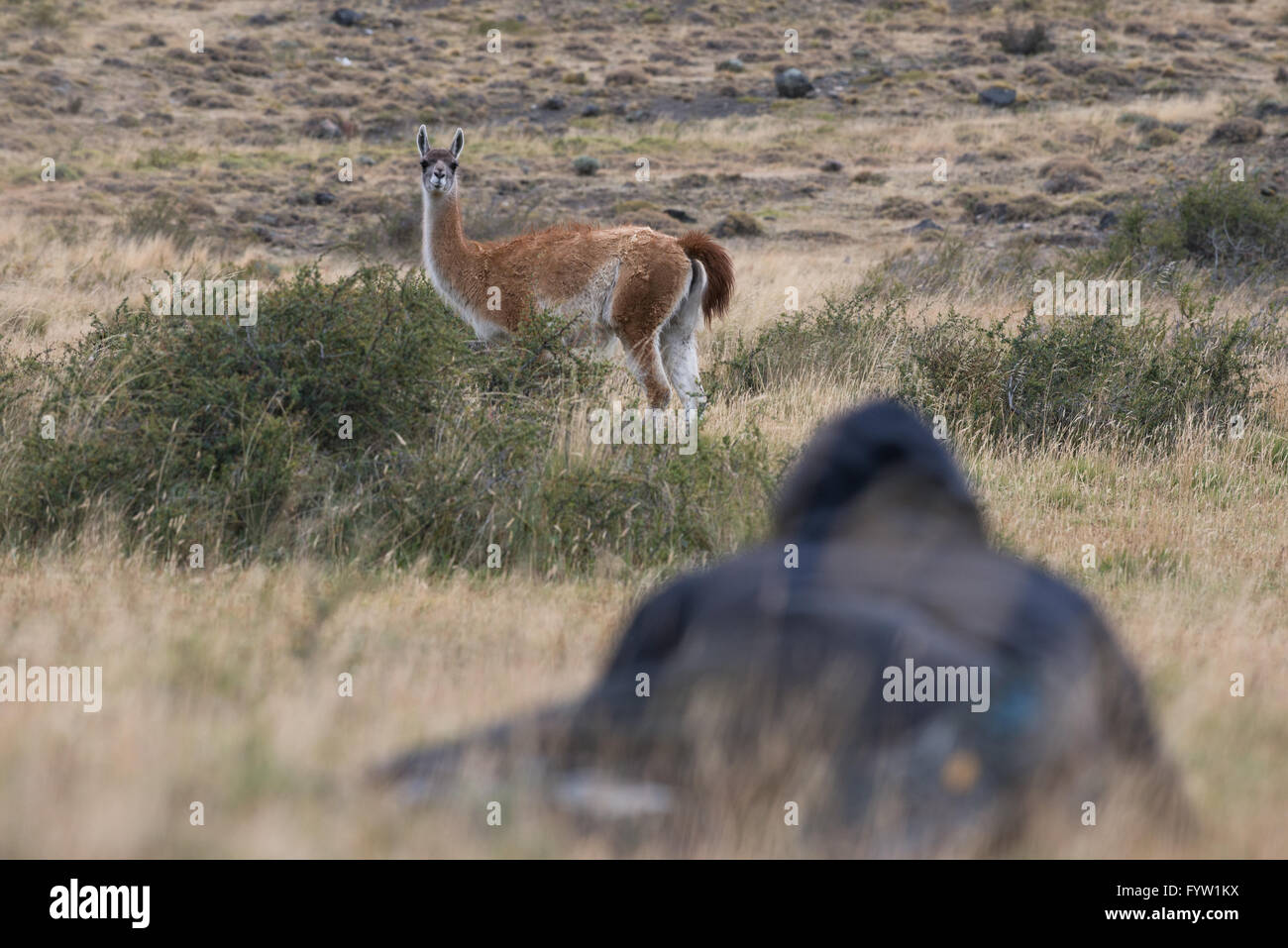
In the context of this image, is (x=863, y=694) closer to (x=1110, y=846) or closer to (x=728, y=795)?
(x=728, y=795)

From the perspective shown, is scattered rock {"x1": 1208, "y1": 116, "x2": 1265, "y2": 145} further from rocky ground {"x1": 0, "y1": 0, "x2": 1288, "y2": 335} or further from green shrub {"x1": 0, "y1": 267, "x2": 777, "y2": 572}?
green shrub {"x1": 0, "y1": 267, "x2": 777, "y2": 572}

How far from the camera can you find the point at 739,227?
25328 millimetres

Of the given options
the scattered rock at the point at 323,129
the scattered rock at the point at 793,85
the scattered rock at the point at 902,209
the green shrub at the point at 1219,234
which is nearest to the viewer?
the green shrub at the point at 1219,234

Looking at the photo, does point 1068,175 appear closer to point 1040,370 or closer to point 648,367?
point 1040,370

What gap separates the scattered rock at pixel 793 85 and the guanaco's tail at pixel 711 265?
1518 inches

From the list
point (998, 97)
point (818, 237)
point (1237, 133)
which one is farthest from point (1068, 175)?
point (998, 97)

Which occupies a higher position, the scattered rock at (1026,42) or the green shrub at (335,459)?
the scattered rock at (1026,42)

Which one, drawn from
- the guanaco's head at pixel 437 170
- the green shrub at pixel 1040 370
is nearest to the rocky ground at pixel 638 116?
the guanaco's head at pixel 437 170

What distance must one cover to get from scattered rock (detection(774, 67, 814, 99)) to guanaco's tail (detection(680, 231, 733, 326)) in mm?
38549

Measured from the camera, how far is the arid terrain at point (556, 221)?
3434 millimetres

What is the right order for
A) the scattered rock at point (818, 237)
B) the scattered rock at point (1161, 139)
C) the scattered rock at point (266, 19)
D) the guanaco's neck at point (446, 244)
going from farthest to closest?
the scattered rock at point (266, 19)
the scattered rock at point (1161, 139)
the scattered rock at point (818, 237)
the guanaco's neck at point (446, 244)

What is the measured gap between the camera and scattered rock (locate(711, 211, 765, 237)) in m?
25.3

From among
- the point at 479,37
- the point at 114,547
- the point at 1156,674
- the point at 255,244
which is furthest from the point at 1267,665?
the point at 479,37

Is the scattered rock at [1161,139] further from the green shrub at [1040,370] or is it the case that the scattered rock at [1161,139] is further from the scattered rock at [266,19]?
the scattered rock at [266,19]
